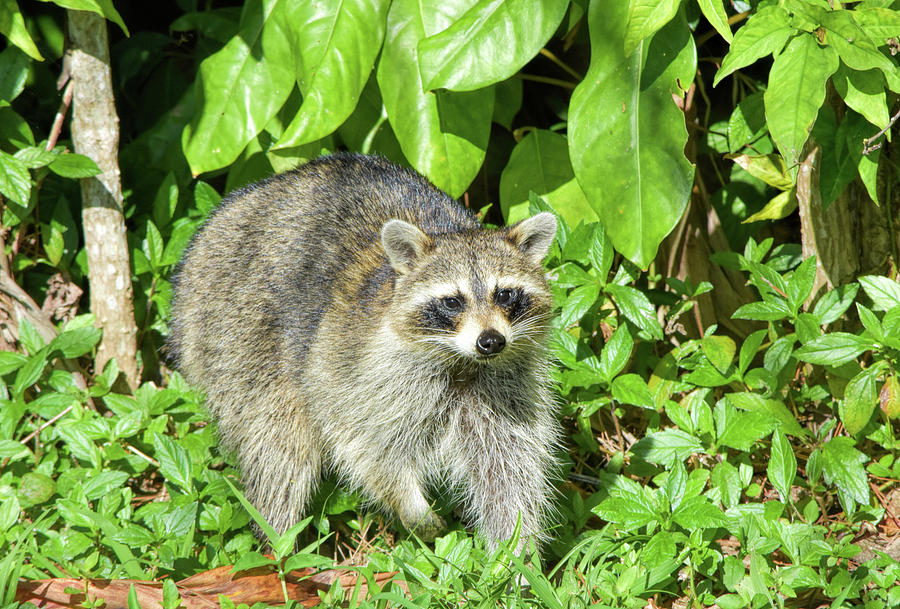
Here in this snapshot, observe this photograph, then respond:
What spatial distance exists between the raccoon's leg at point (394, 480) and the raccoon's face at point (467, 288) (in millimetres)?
483

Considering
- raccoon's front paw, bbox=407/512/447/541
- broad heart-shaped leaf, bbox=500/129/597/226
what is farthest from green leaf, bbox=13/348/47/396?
broad heart-shaped leaf, bbox=500/129/597/226

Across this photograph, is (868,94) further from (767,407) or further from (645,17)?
(767,407)

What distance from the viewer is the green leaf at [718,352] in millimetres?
3664

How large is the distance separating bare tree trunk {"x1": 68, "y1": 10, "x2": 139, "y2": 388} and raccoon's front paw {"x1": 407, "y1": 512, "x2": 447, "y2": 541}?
1687 mm

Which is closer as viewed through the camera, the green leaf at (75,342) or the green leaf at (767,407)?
the green leaf at (767,407)

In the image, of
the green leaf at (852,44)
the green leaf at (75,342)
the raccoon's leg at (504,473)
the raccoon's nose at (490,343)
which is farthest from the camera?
the green leaf at (75,342)

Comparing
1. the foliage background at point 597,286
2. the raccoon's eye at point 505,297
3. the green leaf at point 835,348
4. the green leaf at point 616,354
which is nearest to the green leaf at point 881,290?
the foliage background at point 597,286

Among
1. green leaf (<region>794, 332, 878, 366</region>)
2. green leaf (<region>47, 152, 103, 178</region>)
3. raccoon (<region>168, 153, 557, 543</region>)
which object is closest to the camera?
green leaf (<region>794, 332, 878, 366</region>)

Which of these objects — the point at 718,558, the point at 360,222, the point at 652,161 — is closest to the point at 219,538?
the point at 360,222

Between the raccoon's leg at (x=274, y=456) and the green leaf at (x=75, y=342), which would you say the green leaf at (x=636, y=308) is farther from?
the green leaf at (x=75, y=342)

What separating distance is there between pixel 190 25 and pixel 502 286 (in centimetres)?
258

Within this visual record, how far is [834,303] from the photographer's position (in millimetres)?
3594

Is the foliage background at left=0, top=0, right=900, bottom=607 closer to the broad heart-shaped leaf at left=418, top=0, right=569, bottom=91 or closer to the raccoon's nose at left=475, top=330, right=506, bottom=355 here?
the broad heart-shaped leaf at left=418, top=0, right=569, bottom=91

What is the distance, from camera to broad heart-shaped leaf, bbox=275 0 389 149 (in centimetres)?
374
